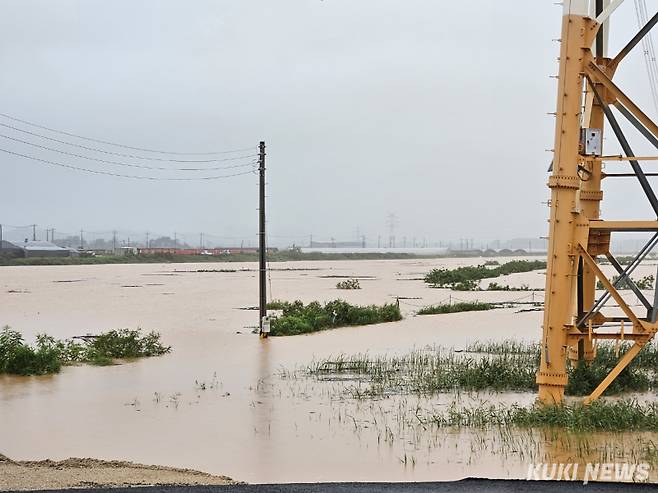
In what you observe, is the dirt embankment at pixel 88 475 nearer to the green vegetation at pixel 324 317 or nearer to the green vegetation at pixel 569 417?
the green vegetation at pixel 569 417

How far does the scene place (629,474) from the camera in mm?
8789

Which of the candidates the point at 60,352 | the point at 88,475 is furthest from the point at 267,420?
the point at 60,352

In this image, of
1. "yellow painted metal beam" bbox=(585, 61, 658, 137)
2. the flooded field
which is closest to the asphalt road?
the flooded field

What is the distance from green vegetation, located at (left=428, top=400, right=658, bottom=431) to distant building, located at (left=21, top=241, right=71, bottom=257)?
4541 inches

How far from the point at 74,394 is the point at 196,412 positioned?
3590mm

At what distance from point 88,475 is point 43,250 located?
395ft

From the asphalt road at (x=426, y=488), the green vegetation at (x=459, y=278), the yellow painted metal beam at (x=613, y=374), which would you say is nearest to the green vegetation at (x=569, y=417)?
the yellow painted metal beam at (x=613, y=374)

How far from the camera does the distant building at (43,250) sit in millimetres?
120938

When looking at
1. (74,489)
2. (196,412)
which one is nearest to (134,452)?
(196,412)

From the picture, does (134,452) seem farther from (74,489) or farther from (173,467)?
(74,489)

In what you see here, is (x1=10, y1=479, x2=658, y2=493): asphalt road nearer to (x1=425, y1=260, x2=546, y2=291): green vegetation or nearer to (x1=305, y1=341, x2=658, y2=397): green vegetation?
(x1=305, y1=341, x2=658, y2=397): green vegetation

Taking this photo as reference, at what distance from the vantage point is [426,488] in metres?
7.58

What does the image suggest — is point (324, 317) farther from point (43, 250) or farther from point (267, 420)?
point (43, 250)

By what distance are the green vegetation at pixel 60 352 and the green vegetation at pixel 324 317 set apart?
4.87m
